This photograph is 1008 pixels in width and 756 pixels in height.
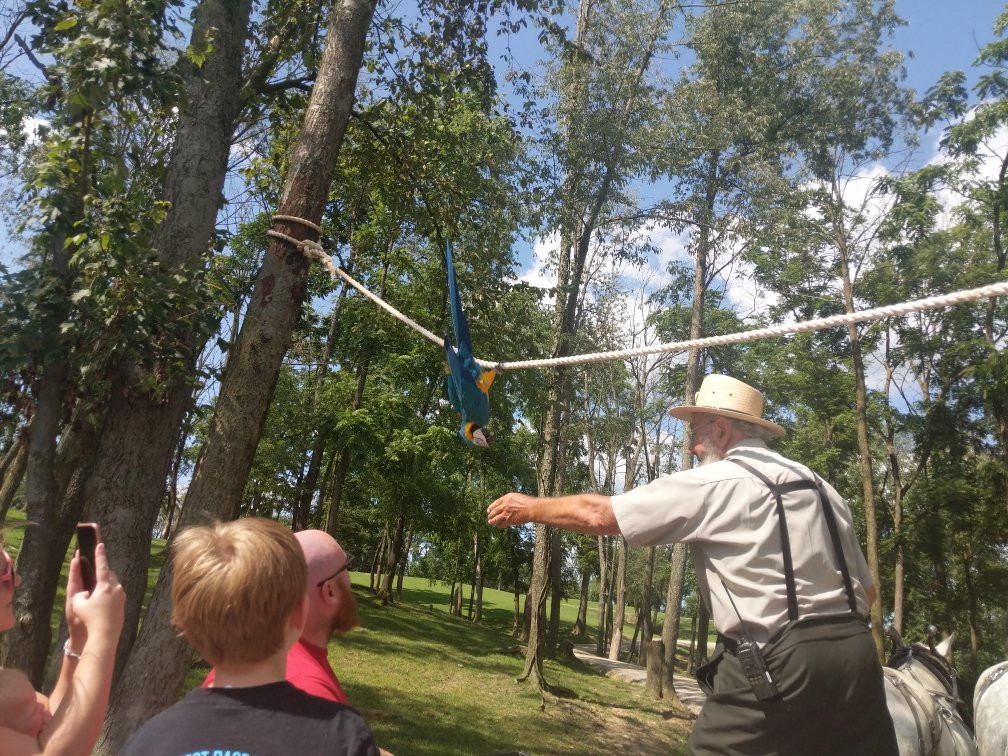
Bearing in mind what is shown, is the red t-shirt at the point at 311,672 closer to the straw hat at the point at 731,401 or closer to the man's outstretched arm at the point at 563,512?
the man's outstretched arm at the point at 563,512

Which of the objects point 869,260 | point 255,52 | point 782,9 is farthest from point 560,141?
point 869,260

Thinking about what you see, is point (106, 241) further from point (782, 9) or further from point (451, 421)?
point (782, 9)

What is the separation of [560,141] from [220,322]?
413 inches

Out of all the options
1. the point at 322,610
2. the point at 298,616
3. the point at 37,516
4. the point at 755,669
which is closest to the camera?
the point at 298,616

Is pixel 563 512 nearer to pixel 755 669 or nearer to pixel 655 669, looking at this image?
pixel 755 669

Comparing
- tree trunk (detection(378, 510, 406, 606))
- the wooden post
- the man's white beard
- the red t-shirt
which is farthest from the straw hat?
tree trunk (detection(378, 510, 406, 606))

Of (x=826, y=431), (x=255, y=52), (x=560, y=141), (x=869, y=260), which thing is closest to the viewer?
(x=255, y=52)

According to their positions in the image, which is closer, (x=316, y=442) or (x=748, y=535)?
(x=748, y=535)

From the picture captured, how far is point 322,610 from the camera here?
2.05 meters

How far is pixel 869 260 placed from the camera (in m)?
21.1

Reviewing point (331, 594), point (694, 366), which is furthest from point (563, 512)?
point (694, 366)

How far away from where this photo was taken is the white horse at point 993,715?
3.62m

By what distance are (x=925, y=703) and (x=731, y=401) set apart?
2.12 metres

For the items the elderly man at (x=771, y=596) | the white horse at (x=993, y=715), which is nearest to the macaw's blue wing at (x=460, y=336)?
the elderly man at (x=771, y=596)
